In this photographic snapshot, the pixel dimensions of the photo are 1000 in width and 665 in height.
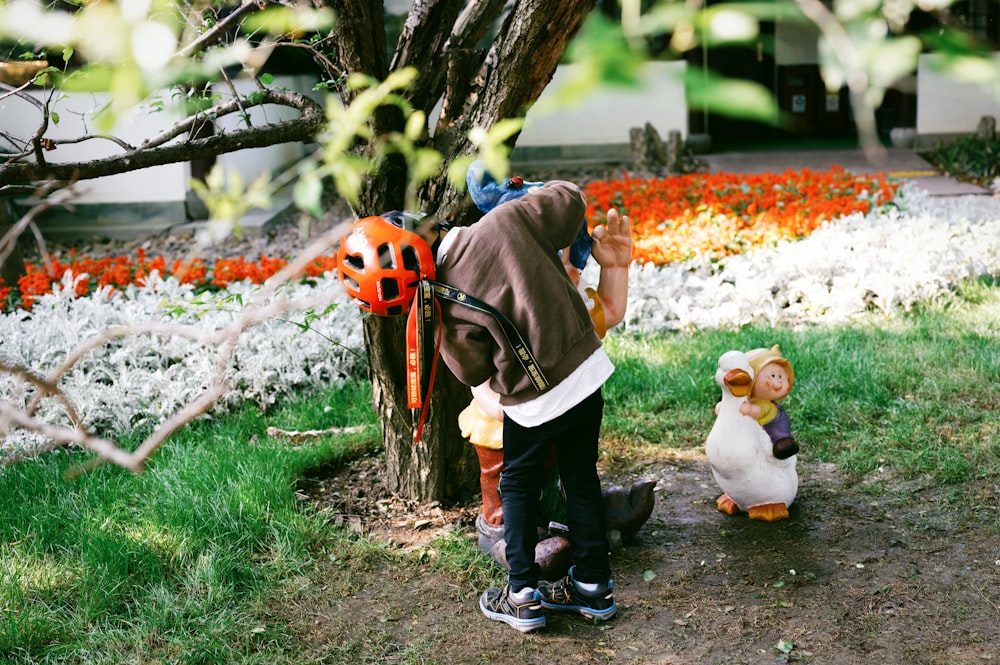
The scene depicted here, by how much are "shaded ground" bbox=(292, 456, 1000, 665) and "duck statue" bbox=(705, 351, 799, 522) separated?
104mm

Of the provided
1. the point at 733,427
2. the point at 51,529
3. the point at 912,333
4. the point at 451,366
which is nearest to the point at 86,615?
the point at 51,529

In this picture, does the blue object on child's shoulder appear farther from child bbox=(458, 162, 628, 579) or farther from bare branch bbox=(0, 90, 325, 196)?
bare branch bbox=(0, 90, 325, 196)

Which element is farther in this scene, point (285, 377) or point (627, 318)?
point (627, 318)

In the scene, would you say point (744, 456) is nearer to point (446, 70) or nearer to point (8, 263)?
point (446, 70)

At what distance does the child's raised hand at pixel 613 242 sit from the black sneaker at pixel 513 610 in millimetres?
1114

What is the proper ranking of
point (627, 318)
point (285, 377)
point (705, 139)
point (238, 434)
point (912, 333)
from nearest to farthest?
point (238, 434), point (285, 377), point (912, 333), point (627, 318), point (705, 139)

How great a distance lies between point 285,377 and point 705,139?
8.71m

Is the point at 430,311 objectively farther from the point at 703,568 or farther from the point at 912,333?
the point at 912,333

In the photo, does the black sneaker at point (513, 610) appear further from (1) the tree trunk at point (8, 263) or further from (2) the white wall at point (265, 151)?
(2) the white wall at point (265, 151)

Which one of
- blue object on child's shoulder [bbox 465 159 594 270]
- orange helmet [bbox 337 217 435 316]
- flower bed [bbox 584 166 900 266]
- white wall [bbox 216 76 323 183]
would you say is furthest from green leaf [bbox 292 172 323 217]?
white wall [bbox 216 76 323 183]

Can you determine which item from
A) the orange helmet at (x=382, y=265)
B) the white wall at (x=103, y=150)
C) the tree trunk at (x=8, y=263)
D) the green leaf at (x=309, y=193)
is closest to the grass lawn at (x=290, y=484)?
the orange helmet at (x=382, y=265)

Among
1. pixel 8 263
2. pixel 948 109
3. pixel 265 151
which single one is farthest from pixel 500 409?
pixel 948 109

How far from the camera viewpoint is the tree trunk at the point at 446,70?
315cm

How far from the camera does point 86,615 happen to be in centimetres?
312
